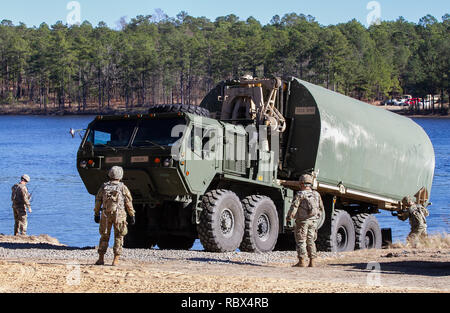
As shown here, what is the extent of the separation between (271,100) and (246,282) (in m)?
7.63

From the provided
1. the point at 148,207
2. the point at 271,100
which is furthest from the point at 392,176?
the point at 148,207

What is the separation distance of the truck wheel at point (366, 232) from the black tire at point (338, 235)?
0.28 m

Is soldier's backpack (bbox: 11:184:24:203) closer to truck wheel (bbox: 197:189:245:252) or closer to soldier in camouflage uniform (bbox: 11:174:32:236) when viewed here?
soldier in camouflage uniform (bbox: 11:174:32:236)

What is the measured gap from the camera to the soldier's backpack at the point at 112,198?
12.9m

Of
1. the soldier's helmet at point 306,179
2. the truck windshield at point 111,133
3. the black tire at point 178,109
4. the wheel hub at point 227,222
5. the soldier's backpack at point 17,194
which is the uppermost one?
the black tire at point 178,109

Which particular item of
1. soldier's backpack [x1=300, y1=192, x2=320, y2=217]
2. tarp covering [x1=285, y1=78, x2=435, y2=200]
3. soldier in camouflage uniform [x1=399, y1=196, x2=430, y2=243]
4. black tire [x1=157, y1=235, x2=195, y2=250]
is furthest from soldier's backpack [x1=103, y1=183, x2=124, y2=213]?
soldier in camouflage uniform [x1=399, y1=196, x2=430, y2=243]

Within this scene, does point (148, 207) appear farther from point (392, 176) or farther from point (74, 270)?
point (392, 176)

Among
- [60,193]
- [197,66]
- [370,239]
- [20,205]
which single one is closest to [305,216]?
[370,239]

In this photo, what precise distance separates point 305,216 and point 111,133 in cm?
457

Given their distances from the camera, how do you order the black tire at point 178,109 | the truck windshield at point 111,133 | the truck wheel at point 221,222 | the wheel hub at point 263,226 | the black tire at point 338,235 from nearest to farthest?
the truck wheel at point 221,222 → the truck windshield at point 111,133 → the black tire at point 178,109 → the wheel hub at point 263,226 → the black tire at point 338,235

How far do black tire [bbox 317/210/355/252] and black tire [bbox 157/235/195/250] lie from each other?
3.17 metres

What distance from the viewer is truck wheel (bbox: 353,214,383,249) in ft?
67.4

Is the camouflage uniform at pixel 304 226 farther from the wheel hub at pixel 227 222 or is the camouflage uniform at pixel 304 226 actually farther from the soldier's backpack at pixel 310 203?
the wheel hub at pixel 227 222

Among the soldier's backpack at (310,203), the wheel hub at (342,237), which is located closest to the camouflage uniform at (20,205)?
the wheel hub at (342,237)
